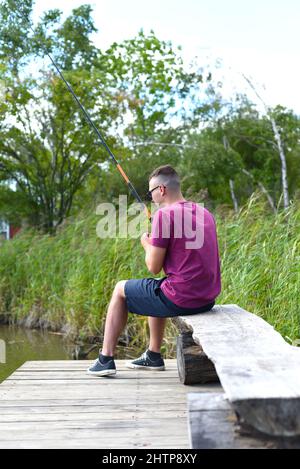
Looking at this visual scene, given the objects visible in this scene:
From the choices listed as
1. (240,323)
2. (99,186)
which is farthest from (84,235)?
(99,186)

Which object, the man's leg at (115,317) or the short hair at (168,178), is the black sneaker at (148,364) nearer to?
the man's leg at (115,317)

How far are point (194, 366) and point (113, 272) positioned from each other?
11.5 ft

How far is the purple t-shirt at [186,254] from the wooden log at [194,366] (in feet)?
0.92

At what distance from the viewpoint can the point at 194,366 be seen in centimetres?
395

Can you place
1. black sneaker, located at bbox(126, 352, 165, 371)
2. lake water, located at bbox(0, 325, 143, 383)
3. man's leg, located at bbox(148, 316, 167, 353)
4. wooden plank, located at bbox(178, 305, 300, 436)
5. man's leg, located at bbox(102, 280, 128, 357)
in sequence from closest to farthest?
1. wooden plank, located at bbox(178, 305, 300, 436)
2. man's leg, located at bbox(102, 280, 128, 357)
3. man's leg, located at bbox(148, 316, 167, 353)
4. black sneaker, located at bbox(126, 352, 165, 371)
5. lake water, located at bbox(0, 325, 143, 383)

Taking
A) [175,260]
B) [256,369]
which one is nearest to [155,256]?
[175,260]

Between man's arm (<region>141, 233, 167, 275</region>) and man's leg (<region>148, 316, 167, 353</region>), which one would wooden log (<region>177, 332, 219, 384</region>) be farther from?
man's arm (<region>141, 233, 167, 275</region>)

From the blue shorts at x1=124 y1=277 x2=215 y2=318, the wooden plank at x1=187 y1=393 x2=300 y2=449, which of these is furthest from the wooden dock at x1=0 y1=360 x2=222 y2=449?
the wooden plank at x1=187 y1=393 x2=300 y2=449

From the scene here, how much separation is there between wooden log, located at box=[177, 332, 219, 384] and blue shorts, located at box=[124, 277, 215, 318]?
0.23m

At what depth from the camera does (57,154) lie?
15164 mm

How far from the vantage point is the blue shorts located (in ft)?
12.8

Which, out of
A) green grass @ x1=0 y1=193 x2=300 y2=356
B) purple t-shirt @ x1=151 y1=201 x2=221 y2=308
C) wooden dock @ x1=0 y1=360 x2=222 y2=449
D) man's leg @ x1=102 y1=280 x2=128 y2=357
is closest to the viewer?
wooden dock @ x1=0 y1=360 x2=222 y2=449

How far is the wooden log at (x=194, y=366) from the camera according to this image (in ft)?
12.9

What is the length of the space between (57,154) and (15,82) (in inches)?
72.1
